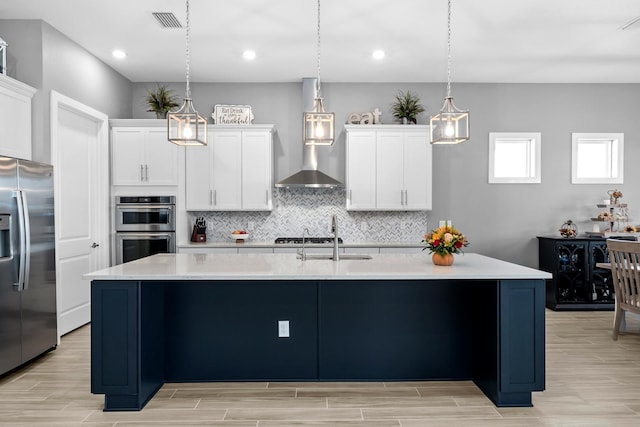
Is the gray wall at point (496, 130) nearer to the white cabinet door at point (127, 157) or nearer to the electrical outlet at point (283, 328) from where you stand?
the white cabinet door at point (127, 157)

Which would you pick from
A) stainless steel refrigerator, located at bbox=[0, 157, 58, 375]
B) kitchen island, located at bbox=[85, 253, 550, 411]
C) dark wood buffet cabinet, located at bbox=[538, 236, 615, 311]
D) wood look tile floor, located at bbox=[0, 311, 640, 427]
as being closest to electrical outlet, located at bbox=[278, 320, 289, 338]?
kitchen island, located at bbox=[85, 253, 550, 411]

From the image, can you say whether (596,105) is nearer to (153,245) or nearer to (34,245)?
(153,245)

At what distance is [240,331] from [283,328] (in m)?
0.31

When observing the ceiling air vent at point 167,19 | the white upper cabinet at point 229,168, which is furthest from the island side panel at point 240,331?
the white upper cabinet at point 229,168

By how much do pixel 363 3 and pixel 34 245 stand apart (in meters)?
3.29

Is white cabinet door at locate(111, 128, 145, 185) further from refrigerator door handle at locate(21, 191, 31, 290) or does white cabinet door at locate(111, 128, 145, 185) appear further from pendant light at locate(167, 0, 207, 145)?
pendant light at locate(167, 0, 207, 145)

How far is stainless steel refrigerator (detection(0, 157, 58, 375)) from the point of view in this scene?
11.3ft

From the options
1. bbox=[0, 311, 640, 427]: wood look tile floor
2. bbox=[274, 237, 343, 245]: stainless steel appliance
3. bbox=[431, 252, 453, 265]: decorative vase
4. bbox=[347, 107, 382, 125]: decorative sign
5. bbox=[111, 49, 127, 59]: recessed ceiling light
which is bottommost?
bbox=[0, 311, 640, 427]: wood look tile floor

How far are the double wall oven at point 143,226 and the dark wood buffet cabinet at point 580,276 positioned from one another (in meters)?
4.63

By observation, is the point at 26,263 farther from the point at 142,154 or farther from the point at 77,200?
the point at 142,154

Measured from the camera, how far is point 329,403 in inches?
120

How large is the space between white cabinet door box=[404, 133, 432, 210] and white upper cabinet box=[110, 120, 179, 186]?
2.77 metres

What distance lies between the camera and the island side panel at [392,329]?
11.0 feet

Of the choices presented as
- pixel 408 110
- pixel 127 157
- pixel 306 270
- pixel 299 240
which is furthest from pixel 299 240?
pixel 306 270
